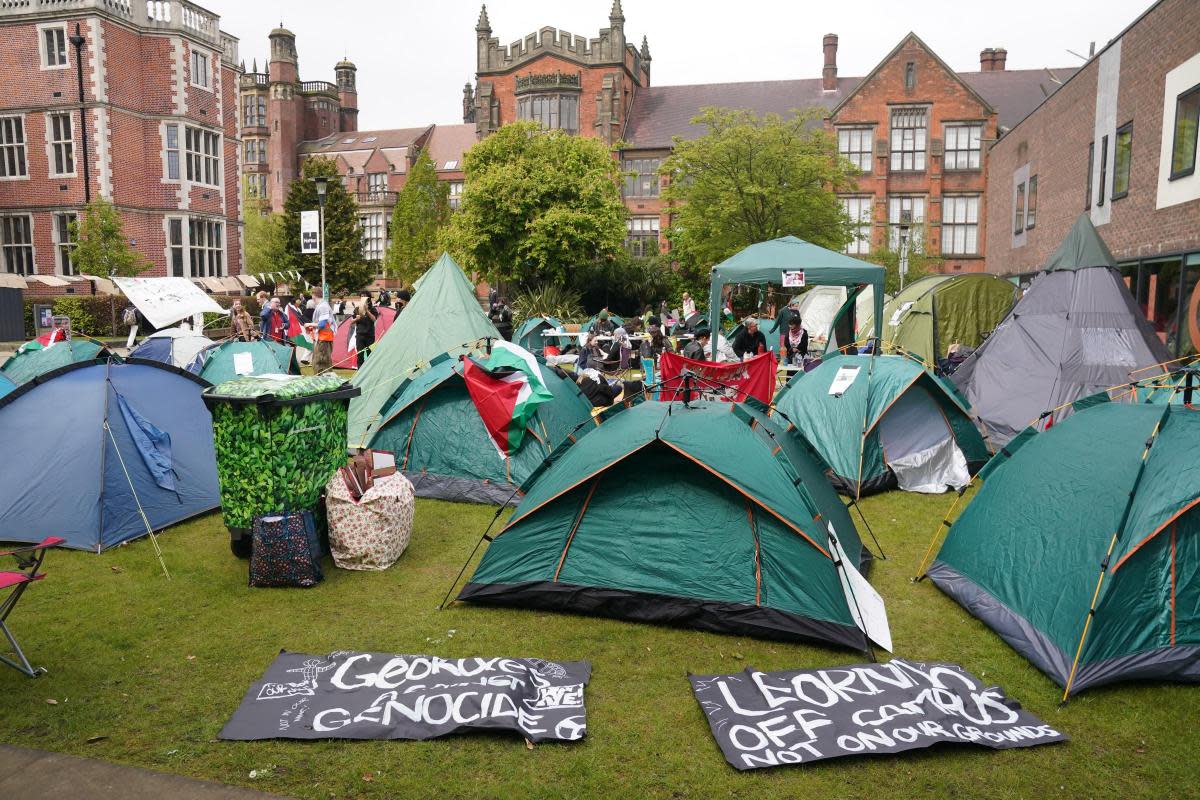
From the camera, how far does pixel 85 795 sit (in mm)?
3832

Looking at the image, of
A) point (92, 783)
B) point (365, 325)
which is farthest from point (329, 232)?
point (92, 783)

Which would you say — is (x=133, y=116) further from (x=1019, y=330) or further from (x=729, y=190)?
(x=1019, y=330)

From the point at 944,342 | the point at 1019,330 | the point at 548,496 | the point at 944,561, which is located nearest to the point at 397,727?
the point at 548,496

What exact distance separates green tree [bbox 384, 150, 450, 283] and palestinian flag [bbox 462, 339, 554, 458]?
4265 cm

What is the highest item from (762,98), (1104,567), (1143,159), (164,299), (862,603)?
(762,98)

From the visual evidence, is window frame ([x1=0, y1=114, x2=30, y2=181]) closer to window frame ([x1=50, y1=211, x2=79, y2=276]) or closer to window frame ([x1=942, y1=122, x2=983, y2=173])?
window frame ([x1=50, y1=211, x2=79, y2=276])

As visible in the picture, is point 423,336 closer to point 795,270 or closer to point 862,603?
point 795,270

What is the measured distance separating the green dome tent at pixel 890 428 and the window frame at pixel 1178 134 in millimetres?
7563

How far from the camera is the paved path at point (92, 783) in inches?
150

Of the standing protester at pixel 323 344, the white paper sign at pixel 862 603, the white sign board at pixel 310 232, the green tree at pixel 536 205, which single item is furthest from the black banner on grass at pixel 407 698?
the green tree at pixel 536 205

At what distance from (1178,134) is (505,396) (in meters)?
12.6

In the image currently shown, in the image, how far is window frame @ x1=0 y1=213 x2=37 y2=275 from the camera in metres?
29.8

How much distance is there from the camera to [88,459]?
23.1ft

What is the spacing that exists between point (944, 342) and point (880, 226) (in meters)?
23.3
